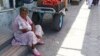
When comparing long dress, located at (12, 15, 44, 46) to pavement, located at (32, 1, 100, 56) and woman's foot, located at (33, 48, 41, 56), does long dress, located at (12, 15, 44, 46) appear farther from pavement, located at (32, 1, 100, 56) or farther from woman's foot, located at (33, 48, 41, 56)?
pavement, located at (32, 1, 100, 56)

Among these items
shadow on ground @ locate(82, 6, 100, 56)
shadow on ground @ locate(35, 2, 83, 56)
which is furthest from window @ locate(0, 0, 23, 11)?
shadow on ground @ locate(82, 6, 100, 56)

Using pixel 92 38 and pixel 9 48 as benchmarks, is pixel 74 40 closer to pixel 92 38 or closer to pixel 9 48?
pixel 92 38

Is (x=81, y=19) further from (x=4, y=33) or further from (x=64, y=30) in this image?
(x=4, y=33)

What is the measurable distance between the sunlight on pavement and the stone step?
29.3 inches

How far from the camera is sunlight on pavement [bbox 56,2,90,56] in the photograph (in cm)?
445

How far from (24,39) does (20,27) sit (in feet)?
0.96

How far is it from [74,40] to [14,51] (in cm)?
177

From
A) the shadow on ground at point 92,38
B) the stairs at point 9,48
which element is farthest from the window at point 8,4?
the shadow on ground at point 92,38

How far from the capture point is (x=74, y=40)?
17.0 ft

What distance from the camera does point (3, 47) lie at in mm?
4199

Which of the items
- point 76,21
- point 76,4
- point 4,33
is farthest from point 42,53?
point 76,4

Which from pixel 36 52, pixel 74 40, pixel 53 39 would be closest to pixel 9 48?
pixel 36 52

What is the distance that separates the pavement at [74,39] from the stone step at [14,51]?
0.43 metres

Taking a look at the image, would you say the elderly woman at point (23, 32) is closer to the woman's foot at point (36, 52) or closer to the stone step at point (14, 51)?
the woman's foot at point (36, 52)
